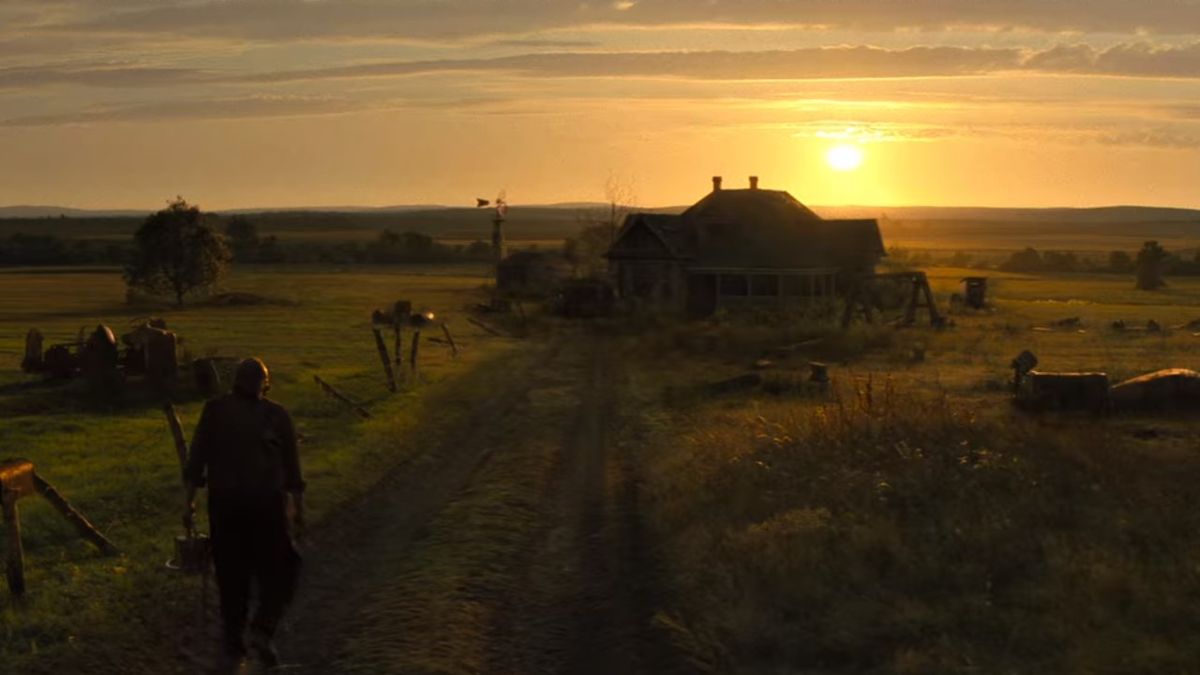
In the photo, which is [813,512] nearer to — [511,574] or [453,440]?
[511,574]

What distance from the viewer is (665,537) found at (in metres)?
13.3

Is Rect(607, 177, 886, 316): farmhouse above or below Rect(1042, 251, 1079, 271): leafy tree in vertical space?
above

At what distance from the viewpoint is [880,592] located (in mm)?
10719

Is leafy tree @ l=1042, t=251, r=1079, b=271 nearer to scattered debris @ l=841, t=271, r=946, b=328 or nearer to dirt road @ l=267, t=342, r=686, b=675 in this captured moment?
scattered debris @ l=841, t=271, r=946, b=328

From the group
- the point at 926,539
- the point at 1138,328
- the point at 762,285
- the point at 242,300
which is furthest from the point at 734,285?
the point at 926,539

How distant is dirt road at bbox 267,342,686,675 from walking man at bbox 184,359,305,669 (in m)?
0.48

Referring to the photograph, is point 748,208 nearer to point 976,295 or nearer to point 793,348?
point 976,295

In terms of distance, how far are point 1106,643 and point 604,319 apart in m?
44.6

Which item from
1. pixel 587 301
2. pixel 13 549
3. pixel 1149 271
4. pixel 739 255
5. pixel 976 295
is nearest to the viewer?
pixel 13 549

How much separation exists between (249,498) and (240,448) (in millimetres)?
365

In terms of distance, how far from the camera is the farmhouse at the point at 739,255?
5309 cm

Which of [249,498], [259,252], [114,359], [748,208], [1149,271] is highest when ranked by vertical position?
[748,208]

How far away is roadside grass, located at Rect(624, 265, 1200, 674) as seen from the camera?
9.55m

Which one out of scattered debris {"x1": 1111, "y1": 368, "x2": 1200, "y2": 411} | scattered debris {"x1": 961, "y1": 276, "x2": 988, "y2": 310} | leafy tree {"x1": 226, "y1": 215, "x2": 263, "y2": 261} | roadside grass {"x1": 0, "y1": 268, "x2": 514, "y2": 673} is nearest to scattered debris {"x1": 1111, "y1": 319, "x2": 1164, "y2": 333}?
Result: scattered debris {"x1": 961, "y1": 276, "x2": 988, "y2": 310}
